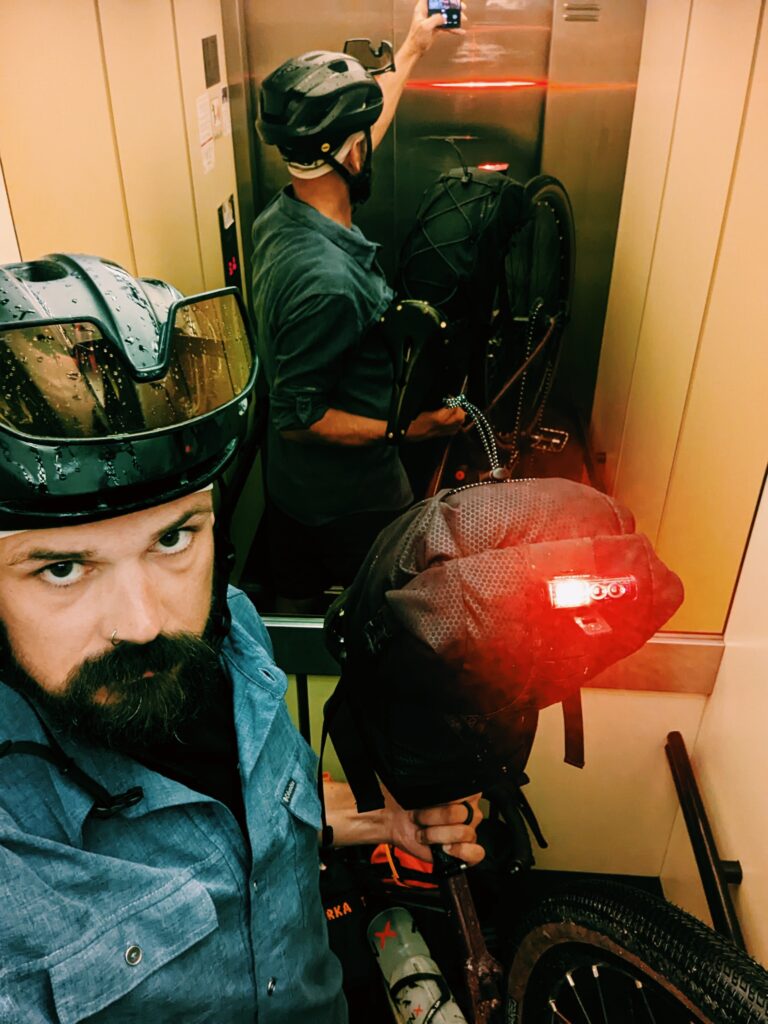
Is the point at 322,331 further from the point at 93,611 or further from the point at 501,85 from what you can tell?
the point at 93,611

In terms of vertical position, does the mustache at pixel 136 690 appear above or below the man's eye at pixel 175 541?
below

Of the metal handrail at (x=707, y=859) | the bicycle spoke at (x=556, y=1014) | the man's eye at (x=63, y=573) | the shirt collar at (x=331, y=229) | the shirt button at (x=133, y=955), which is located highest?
the shirt collar at (x=331, y=229)

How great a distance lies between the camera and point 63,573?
98 cm

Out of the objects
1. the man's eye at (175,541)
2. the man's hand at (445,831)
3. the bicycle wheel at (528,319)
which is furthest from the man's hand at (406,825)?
the bicycle wheel at (528,319)

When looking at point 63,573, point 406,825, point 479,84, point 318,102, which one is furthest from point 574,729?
point 479,84

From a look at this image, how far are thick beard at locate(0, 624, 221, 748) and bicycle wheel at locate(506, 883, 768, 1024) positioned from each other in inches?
34.7

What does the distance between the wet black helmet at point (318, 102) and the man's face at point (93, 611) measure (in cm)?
112

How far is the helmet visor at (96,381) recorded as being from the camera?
89 centimetres

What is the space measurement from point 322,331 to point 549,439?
90 centimetres

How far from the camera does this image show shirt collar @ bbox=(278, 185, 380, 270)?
1891 millimetres

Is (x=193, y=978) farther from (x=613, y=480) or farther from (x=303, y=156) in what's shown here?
(x=613, y=480)

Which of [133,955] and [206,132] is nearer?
[133,955]

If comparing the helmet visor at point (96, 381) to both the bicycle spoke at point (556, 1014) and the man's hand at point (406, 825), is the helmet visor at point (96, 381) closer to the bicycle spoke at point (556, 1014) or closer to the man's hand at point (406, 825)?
the man's hand at point (406, 825)

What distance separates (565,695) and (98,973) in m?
0.71
